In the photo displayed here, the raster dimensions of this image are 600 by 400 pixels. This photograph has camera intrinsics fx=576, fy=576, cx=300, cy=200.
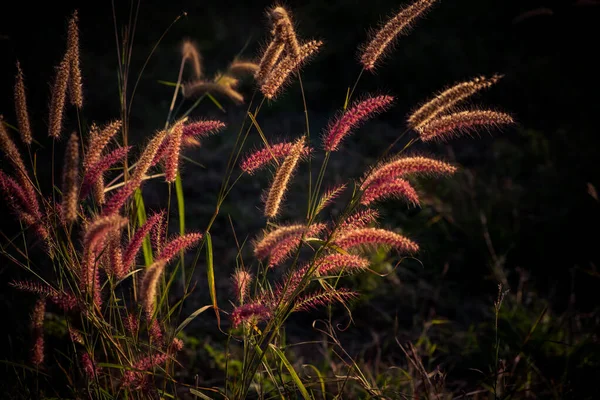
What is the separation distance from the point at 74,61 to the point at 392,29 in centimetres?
95

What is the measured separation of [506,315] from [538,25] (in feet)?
19.9

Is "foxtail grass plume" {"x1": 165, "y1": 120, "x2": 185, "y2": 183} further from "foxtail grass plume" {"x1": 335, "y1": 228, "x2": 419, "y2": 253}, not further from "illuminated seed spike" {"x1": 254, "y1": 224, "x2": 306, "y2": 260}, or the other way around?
"foxtail grass plume" {"x1": 335, "y1": 228, "x2": 419, "y2": 253}

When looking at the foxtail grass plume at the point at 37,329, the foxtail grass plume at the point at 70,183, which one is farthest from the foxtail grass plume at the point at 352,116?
the foxtail grass plume at the point at 37,329

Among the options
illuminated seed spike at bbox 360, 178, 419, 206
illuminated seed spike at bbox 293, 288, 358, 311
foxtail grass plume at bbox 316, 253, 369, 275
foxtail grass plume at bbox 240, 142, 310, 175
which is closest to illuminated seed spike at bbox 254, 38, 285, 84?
foxtail grass plume at bbox 240, 142, 310, 175

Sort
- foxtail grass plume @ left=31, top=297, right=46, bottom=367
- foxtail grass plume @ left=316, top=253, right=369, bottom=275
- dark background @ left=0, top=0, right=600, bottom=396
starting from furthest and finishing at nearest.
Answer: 1. dark background @ left=0, top=0, right=600, bottom=396
2. foxtail grass plume @ left=31, top=297, right=46, bottom=367
3. foxtail grass plume @ left=316, top=253, right=369, bottom=275

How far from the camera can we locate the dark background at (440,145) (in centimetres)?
389

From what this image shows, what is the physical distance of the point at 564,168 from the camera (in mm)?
4570

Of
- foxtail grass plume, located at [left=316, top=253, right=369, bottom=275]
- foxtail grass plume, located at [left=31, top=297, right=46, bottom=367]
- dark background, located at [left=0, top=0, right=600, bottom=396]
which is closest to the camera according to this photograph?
foxtail grass plume, located at [left=316, top=253, right=369, bottom=275]

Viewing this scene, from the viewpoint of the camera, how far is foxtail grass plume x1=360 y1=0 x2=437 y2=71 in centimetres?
167

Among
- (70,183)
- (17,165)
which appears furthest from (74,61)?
(70,183)

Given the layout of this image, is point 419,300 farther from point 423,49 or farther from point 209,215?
point 423,49

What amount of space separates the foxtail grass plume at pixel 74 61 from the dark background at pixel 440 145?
0.35m

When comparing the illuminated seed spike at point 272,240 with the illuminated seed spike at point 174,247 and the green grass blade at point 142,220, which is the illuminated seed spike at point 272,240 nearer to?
the illuminated seed spike at point 174,247

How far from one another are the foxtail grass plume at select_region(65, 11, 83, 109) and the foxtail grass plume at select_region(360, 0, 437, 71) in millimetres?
852
